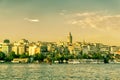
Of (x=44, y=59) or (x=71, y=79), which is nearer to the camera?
(x=71, y=79)

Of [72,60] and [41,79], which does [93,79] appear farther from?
[72,60]

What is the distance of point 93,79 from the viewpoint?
181 ft

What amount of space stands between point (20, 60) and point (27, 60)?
307 cm

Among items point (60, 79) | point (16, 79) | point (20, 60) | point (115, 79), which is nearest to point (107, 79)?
point (115, 79)

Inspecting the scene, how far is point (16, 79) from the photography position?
55.5 metres

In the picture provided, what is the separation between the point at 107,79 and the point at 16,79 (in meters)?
10.5

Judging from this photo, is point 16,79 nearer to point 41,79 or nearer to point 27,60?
point 41,79

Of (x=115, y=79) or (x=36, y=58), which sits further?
(x=36, y=58)

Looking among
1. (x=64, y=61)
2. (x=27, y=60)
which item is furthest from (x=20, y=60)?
(x=64, y=61)

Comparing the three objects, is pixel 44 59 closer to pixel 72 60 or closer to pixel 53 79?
→ pixel 72 60

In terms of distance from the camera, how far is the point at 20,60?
195 metres

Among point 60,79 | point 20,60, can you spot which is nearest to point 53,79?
point 60,79

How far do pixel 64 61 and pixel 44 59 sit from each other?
27.7ft

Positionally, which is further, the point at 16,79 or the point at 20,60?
the point at 20,60
